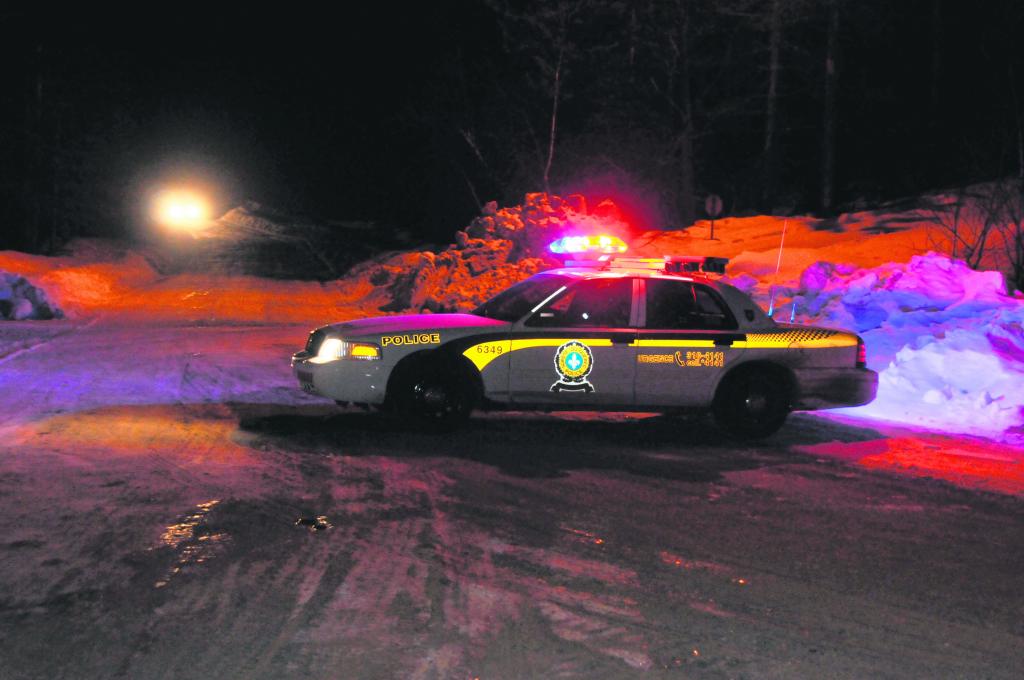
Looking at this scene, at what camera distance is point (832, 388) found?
31.0 feet

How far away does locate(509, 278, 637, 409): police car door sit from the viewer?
8969mm

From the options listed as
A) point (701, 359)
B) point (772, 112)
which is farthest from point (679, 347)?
point (772, 112)

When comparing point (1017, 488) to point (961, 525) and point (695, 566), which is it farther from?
point (695, 566)

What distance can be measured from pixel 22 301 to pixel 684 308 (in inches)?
562

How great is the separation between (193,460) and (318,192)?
56.4m

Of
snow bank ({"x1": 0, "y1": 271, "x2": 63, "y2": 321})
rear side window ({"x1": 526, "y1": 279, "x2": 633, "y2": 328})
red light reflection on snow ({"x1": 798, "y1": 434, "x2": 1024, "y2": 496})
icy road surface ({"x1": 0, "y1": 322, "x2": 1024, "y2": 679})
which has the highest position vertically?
snow bank ({"x1": 0, "y1": 271, "x2": 63, "y2": 321})

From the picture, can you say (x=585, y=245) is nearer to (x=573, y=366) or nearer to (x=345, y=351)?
(x=573, y=366)

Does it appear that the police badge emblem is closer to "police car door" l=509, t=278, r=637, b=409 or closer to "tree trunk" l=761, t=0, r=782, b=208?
"police car door" l=509, t=278, r=637, b=409

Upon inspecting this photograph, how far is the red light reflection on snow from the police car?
573 mm

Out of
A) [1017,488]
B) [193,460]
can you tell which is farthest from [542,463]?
[1017,488]

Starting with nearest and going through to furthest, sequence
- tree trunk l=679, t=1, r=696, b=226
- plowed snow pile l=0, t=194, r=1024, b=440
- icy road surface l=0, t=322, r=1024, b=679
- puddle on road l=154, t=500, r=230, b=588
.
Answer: icy road surface l=0, t=322, r=1024, b=679 → puddle on road l=154, t=500, r=230, b=588 → plowed snow pile l=0, t=194, r=1024, b=440 → tree trunk l=679, t=1, r=696, b=226

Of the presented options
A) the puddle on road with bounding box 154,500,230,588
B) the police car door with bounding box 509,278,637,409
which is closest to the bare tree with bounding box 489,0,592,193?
the police car door with bounding box 509,278,637,409

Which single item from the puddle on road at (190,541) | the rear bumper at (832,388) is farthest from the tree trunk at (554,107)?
the puddle on road at (190,541)

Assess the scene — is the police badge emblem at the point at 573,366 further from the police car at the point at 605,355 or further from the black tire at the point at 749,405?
the black tire at the point at 749,405
